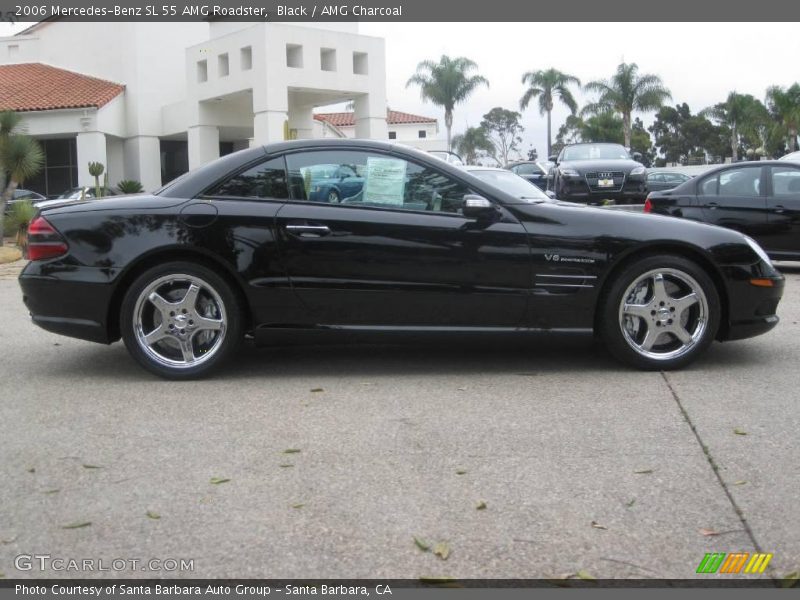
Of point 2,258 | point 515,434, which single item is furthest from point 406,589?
point 2,258

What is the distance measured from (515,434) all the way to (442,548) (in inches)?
53.0

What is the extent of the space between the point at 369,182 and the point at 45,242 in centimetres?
205

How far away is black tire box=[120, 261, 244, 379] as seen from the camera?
549 centimetres

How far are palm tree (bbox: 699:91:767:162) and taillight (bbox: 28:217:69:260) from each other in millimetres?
61188

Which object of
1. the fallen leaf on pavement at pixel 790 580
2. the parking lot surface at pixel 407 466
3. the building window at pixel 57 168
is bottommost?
the fallen leaf on pavement at pixel 790 580

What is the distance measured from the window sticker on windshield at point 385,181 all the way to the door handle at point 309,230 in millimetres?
343

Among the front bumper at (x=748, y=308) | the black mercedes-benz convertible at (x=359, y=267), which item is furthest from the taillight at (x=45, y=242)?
the front bumper at (x=748, y=308)

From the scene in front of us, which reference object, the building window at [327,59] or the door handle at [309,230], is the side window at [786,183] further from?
the building window at [327,59]

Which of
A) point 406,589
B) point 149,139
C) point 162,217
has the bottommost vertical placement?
point 406,589

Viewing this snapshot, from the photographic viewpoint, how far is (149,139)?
36594 millimetres

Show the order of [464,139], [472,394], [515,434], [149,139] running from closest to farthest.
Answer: [515,434], [472,394], [149,139], [464,139]

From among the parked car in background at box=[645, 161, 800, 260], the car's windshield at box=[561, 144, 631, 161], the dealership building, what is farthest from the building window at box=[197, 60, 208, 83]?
the parked car in background at box=[645, 161, 800, 260]

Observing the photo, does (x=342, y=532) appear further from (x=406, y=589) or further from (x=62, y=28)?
(x=62, y=28)

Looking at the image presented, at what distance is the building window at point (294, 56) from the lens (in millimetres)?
32312
